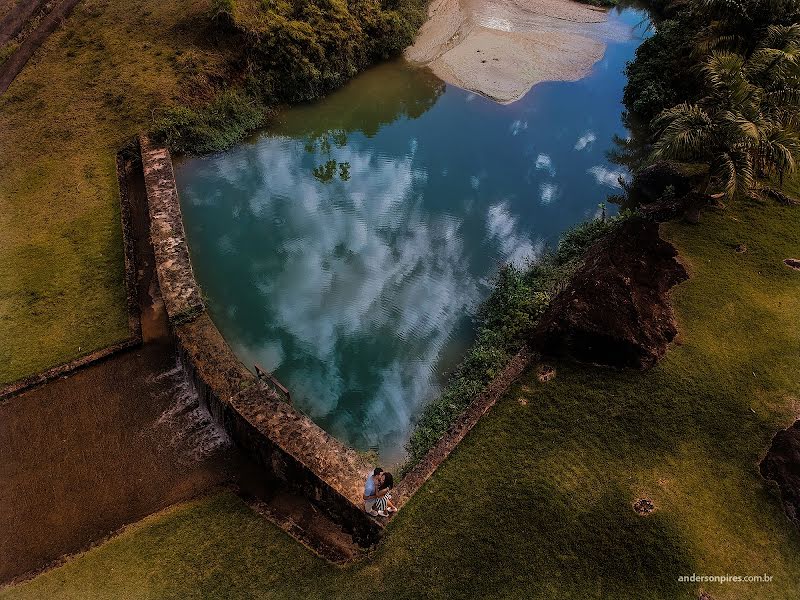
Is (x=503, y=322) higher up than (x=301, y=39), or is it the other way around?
(x=301, y=39)

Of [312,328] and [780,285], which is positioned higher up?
[780,285]

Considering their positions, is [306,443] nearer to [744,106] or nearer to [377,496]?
[377,496]

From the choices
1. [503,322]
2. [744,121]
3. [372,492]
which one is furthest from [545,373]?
[744,121]

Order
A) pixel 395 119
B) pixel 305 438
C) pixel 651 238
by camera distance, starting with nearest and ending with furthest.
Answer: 1. pixel 305 438
2. pixel 651 238
3. pixel 395 119

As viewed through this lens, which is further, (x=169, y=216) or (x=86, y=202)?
(x=86, y=202)

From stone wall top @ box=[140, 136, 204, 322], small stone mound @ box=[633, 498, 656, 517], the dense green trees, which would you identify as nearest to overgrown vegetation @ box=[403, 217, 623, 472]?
small stone mound @ box=[633, 498, 656, 517]

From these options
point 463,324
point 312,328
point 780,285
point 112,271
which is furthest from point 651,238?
point 112,271

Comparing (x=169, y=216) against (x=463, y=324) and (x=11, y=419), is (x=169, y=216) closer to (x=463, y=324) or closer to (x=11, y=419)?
(x=11, y=419)
